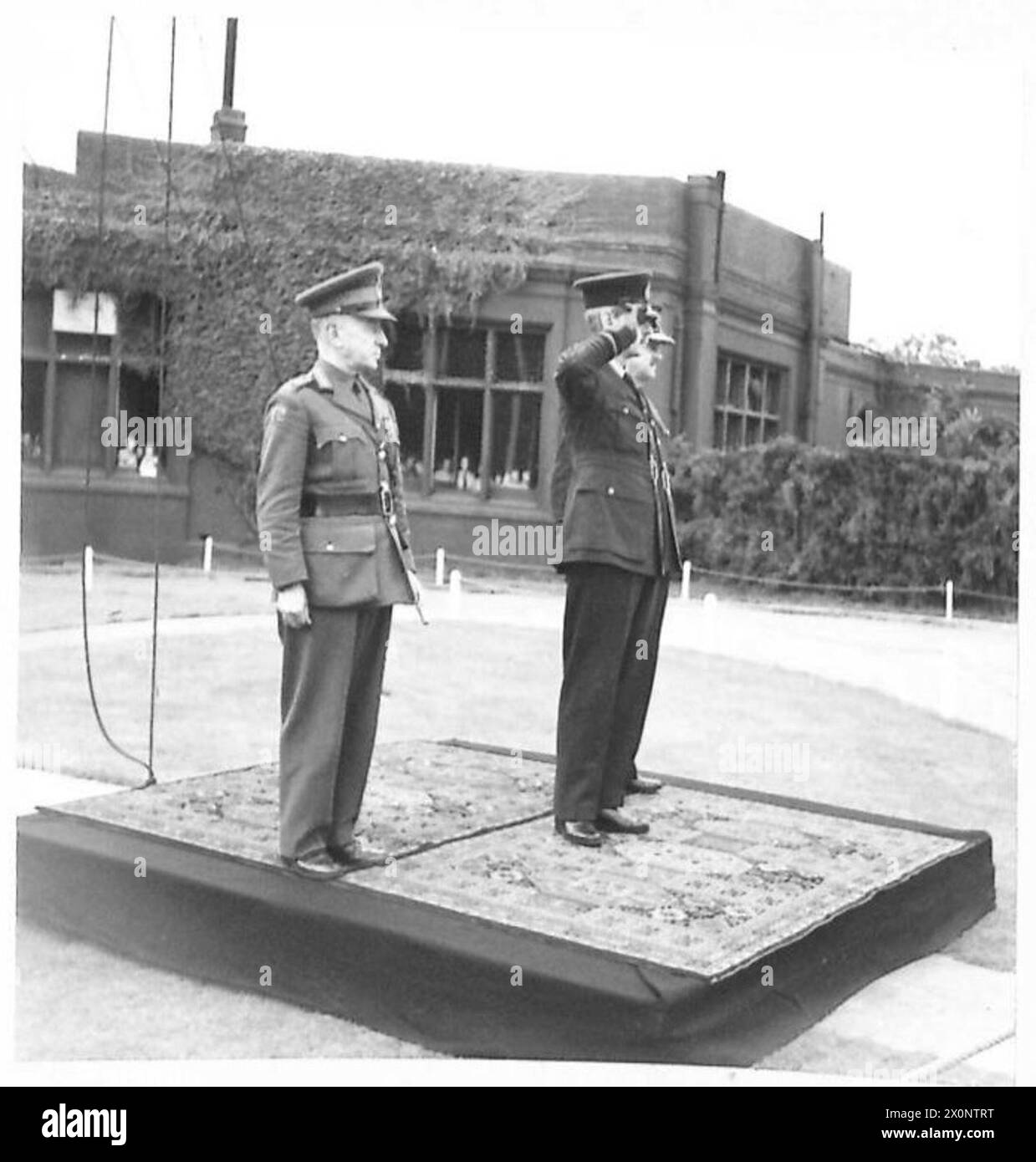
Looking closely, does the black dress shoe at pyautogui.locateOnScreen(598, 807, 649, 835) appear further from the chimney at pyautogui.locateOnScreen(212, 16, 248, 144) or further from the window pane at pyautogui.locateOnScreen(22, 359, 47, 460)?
the chimney at pyautogui.locateOnScreen(212, 16, 248, 144)

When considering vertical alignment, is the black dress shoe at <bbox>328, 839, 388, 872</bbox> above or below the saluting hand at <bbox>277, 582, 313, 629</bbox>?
below

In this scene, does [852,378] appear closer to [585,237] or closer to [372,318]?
[585,237]

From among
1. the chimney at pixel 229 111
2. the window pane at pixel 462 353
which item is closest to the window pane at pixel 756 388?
the window pane at pixel 462 353

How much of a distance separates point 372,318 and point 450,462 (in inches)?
→ 33.3

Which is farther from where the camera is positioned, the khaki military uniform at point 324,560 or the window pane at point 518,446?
the window pane at point 518,446

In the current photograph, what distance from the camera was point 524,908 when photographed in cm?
336

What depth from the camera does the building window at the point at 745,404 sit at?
4.53 m

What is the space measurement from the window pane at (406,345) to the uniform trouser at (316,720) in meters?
1.06

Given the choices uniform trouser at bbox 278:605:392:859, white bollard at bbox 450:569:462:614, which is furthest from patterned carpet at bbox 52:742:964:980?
white bollard at bbox 450:569:462:614

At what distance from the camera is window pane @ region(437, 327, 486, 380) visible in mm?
4371

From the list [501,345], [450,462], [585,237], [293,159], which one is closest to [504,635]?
[450,462]

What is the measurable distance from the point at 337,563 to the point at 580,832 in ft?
3.45

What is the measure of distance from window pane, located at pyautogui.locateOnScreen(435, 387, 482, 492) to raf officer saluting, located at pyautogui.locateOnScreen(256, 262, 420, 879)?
2.18 feet

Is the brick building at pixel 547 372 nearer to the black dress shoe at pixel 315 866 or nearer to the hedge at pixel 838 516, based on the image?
the hedge at pixel 838 516
